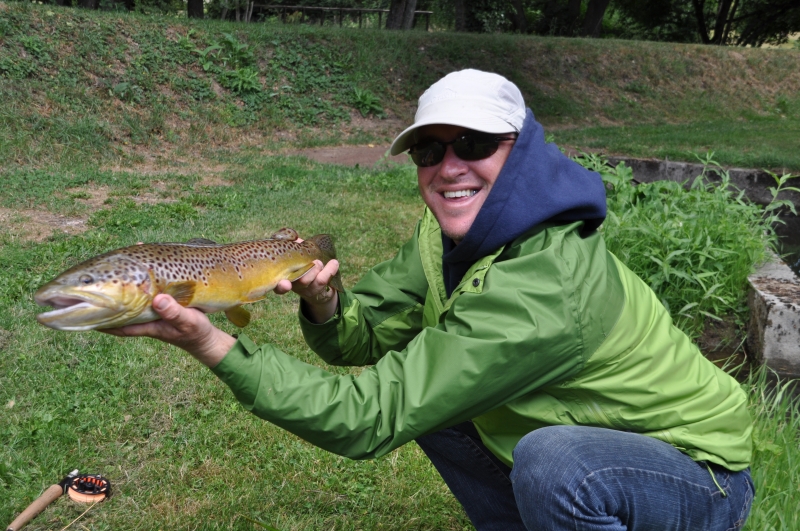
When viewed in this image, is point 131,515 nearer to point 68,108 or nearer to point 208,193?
point 208,193

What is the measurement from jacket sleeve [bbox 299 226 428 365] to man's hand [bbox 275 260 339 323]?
38 mm

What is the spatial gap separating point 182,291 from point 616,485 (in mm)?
1379

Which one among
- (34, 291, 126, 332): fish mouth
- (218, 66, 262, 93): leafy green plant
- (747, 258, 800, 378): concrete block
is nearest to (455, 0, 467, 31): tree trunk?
(218, 66, 262, 93): leafy green plant

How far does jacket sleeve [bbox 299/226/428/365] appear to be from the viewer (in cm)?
278

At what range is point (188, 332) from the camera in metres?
2.00

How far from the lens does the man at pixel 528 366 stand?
6.64ft

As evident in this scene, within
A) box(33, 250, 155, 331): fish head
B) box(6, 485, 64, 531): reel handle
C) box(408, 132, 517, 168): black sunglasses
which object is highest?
box(408, 132, 517, 168): black sunglasses

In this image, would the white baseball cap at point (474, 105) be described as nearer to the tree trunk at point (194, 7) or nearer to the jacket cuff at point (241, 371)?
the jacket cuff at point (241, 371)

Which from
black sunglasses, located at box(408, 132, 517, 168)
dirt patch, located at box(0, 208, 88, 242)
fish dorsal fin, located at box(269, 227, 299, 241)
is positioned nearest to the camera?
black sunglasses, located at box(408, 132, 517, 168)

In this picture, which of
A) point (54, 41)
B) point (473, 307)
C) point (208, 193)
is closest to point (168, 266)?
point (473, 307)

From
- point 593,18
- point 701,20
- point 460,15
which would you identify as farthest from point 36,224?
point 701,20

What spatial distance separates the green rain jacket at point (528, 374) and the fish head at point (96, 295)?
0.96 feet

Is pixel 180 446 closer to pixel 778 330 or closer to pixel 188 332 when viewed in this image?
pixel 188 332

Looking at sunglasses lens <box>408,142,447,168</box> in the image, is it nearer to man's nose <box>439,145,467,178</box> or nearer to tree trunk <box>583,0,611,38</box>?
man's nose <box>439,145,467,178</box>
